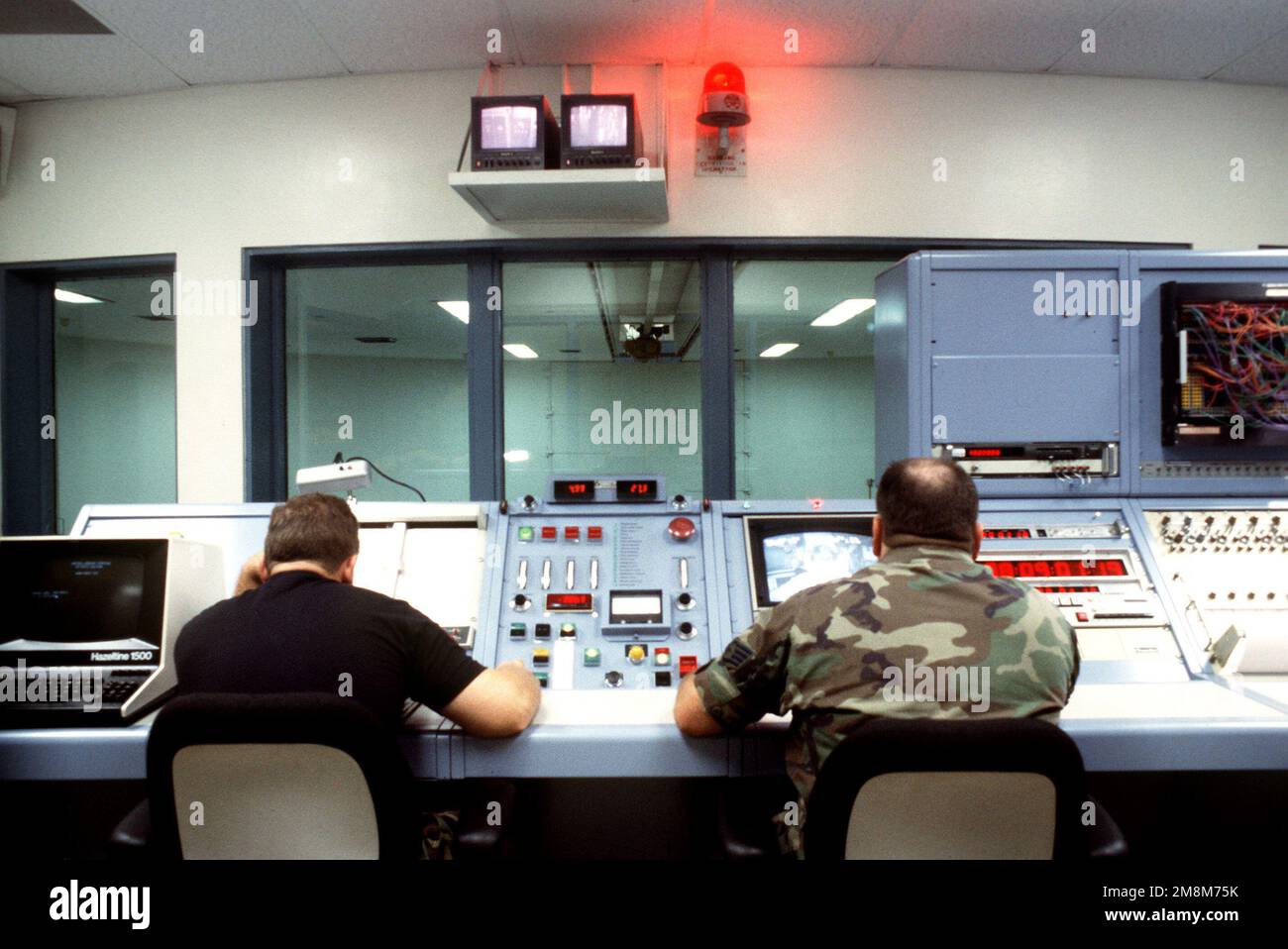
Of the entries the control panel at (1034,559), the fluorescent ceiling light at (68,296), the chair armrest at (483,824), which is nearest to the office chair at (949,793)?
the chair armrest at (483,824)

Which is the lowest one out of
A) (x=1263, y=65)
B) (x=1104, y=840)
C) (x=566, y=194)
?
(x=1104, y=840)

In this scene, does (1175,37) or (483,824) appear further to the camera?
(1175,37)

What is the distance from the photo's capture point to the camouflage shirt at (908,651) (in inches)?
42.2

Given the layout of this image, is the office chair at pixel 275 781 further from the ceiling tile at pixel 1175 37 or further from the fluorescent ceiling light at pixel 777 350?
the ceiling tile at pixel 1175 37

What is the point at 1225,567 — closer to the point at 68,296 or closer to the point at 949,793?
the point at 949,793

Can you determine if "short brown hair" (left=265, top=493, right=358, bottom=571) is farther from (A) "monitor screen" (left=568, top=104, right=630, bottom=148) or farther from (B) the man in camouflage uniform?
(A) "monitor screen" (left=568, top=104, right=630, bottom=148)

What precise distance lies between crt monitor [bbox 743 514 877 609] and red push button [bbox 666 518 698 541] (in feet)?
0.44

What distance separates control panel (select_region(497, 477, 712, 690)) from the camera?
1689 millimetres

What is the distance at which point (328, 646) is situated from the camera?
1.18 meters

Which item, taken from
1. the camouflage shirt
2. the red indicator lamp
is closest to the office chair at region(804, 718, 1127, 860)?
the camouflage shirt

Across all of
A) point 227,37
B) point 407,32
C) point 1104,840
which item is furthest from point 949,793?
point 227,37

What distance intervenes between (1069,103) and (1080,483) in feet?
6.28

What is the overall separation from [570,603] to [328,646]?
687 millimetres

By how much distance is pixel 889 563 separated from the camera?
1.19m
